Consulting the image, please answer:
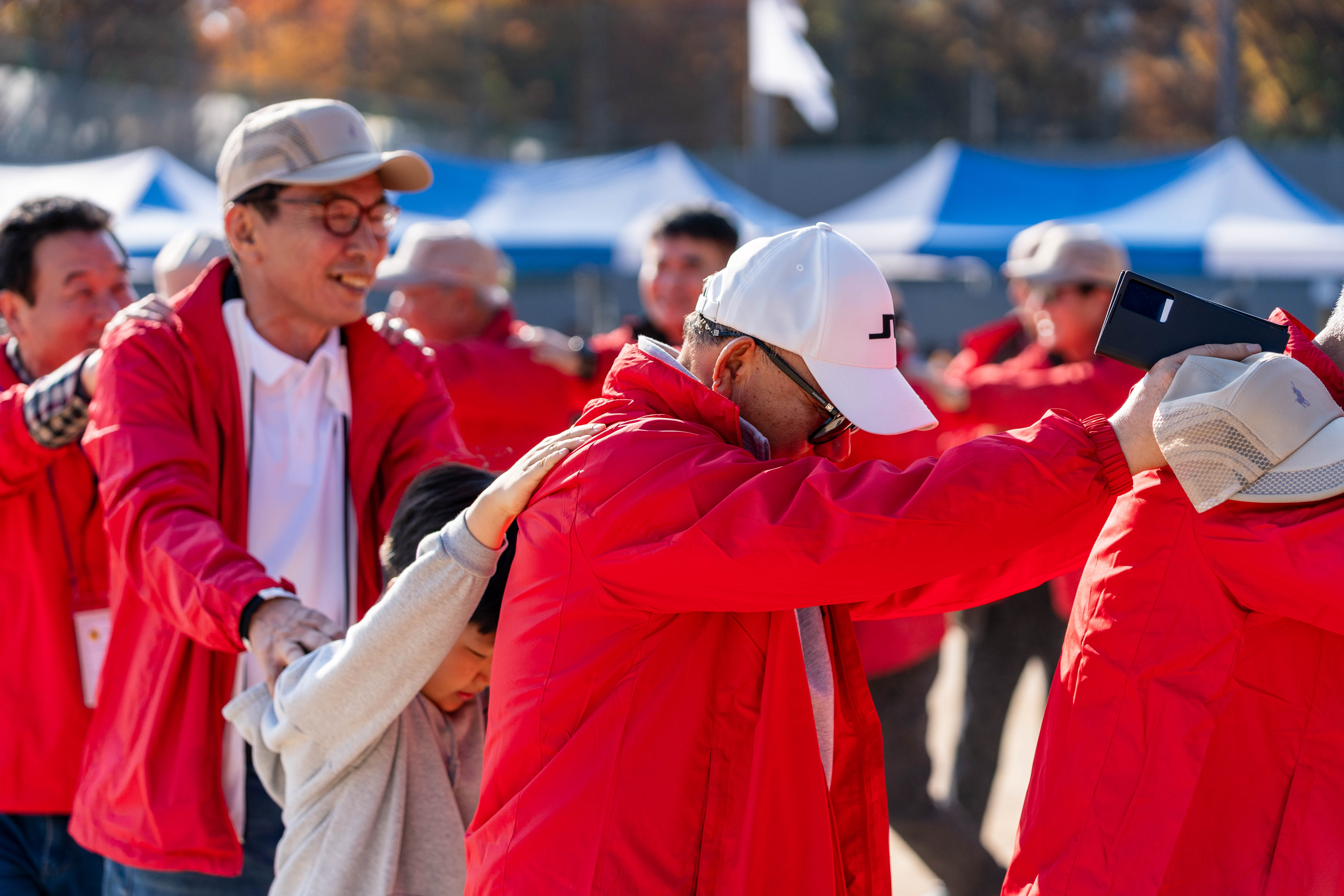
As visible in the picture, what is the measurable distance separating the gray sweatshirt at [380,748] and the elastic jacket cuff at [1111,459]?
0.85 metres

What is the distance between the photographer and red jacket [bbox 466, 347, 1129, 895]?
1514 mm

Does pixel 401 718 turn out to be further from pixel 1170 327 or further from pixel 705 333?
pixel 1170 327

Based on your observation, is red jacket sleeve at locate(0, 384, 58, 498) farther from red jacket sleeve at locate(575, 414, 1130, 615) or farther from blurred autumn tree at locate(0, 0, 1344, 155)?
blurred autumn tree at locate(0, 0, 1344, 155)

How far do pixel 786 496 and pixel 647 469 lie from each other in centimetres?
17

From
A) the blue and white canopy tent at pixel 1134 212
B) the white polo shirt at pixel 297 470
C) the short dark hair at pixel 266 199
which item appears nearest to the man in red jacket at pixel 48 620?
the white polo shirt at pixel 297 470

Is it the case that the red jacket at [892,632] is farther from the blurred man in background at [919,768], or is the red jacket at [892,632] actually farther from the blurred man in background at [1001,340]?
the blurred man in background at [1001,340]

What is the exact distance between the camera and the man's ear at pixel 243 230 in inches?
106

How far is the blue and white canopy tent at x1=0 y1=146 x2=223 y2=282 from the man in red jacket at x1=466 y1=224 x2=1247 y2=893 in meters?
7.70

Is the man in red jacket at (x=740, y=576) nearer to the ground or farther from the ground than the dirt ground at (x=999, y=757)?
farther from the ground

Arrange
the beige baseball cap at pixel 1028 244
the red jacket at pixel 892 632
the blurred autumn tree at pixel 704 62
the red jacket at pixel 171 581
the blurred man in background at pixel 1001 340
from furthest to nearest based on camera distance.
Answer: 1. the blurred autumn tree at pixel 704 62
2. the blurred man in background at pixel 1001 340
3. the beige baseball cap at pixel 1028 244
4. the red jacket at pixel 892 632
5. the red jacket at pixel 171 581

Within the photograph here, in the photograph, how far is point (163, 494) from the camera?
2285mm

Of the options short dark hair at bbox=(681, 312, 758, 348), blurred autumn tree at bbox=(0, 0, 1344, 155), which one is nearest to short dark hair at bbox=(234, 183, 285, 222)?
short dark hair at bbox=(681, 312, 758, 348)

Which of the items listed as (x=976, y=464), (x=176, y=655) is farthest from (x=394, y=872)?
(x=976, y=464)

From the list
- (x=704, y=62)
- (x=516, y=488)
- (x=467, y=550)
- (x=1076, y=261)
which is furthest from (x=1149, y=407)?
(x=704, y=62)
